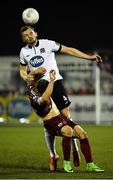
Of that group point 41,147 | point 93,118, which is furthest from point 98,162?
point 93,118

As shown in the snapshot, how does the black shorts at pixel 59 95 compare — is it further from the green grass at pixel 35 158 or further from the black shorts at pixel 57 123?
the green grass at pixel 35 158

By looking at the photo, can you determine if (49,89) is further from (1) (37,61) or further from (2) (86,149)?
(2) (86,149)

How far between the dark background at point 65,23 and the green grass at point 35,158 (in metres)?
19.8

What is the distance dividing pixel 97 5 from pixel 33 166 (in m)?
28.8

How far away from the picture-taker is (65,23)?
3959cm

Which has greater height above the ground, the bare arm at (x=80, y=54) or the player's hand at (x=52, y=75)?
the bare arm at (x=80, y=54)

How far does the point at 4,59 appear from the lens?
31.3m

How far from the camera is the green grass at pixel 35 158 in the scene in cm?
926

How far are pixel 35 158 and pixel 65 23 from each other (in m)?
27.8

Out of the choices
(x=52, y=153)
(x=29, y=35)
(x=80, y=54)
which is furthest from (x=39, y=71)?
(x=52, y=153)

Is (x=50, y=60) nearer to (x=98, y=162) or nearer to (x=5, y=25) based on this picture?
(x=98, y=162)

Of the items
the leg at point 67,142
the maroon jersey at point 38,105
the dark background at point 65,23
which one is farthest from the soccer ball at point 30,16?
the dark background at point 65,23

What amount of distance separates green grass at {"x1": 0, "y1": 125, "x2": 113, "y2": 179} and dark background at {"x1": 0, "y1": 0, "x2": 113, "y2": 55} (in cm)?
1980

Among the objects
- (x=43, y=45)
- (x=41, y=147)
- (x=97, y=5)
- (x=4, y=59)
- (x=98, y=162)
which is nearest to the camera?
(x=43, y=45)
